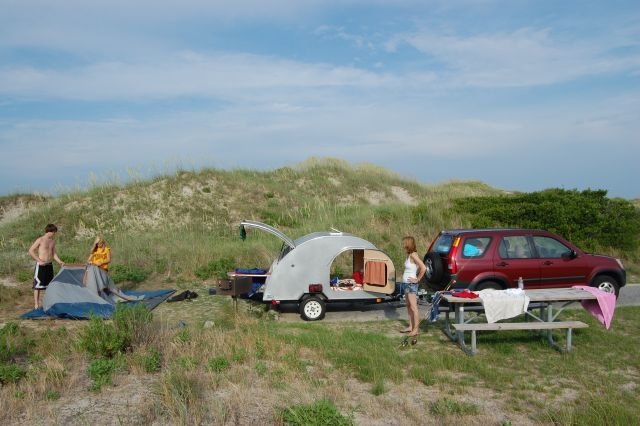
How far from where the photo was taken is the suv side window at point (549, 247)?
12359 millimetres

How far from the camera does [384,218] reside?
843 inches

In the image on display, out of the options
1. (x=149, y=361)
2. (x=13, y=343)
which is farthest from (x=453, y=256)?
(x=13, y=343)

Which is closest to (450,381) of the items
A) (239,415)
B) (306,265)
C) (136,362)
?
(239,415)

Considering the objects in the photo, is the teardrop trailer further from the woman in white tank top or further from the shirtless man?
the shirtless man

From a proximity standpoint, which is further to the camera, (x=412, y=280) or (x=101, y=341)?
(x=412, y=280)

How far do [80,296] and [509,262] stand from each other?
29.9ft

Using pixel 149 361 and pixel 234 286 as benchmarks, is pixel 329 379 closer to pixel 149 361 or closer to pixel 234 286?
pixel 149 361

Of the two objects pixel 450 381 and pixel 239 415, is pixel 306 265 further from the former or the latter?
pixel 239 415

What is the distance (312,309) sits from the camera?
11.7m

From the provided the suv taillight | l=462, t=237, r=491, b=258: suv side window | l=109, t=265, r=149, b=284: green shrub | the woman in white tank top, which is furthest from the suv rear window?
l=109, t=265, r=149, b=284: green shrub

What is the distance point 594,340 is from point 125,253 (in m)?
13.4

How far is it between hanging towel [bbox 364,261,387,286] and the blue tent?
14.9ft

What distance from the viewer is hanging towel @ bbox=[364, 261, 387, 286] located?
11.9 meters

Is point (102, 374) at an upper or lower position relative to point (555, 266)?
lower
